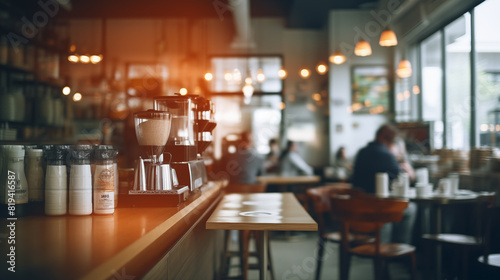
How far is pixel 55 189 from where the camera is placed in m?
1.77

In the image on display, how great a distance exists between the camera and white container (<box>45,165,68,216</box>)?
5.77ft

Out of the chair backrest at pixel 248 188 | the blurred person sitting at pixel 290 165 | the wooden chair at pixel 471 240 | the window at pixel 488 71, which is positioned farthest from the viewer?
the blurred person sitting at pixel 290 165

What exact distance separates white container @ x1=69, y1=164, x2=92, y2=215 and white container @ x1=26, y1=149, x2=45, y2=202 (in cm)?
13

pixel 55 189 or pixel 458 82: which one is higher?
pixel 458 82

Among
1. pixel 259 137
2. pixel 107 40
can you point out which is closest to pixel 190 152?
pixel 259 137

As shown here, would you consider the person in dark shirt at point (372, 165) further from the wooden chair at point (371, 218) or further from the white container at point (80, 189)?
the white container at point (80, 189)

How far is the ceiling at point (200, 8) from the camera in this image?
8789 millimetres

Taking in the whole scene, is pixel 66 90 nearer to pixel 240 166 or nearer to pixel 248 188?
pixel 240 166

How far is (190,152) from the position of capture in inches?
100

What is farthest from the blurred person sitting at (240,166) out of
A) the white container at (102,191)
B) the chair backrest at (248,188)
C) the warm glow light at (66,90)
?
the white container at (102,191)

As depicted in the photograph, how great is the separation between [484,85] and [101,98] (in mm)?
6704

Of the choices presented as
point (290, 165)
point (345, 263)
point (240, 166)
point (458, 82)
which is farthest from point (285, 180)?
point (345, 263)

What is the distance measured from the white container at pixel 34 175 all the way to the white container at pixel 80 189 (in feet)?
0.42

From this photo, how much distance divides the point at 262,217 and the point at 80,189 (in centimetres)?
87
